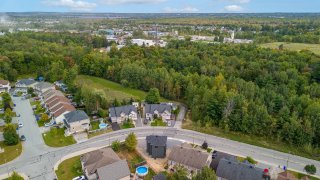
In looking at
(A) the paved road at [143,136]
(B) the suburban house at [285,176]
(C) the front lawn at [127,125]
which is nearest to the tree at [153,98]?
(C) the front lawn at [127,125]

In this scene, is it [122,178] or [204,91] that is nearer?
[122,178]

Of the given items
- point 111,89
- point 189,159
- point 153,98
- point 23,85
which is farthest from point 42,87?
point 189,159

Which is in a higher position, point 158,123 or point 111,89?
point 111,89

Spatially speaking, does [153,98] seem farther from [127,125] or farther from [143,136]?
[143,136]

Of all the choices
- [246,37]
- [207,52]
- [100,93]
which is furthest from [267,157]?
[246,37]

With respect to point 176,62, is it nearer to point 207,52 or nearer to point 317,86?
point 207,52
